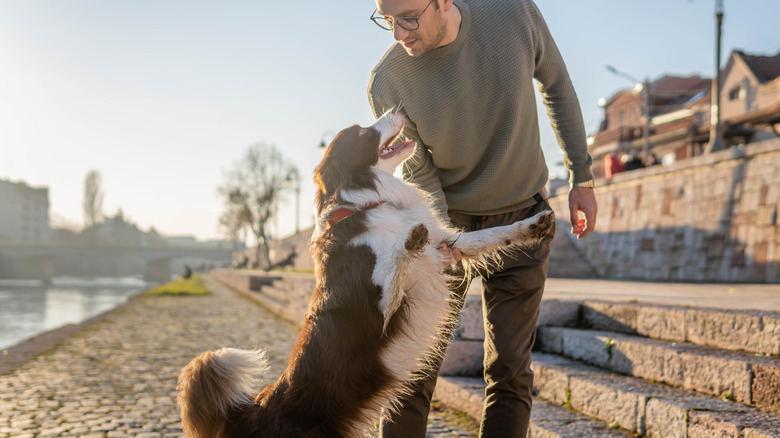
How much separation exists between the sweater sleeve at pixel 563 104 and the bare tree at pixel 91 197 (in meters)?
105

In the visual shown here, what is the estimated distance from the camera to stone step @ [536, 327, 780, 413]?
2.98 m

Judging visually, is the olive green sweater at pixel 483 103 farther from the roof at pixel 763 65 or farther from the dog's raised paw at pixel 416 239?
the roof at pixel 763 65

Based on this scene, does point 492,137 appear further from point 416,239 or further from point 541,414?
point 541,414

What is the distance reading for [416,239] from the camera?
7.65 ft

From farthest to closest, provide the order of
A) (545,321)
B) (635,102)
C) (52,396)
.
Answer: (635,102), (52,396), (545,321)

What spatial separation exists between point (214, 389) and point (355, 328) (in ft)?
1.99

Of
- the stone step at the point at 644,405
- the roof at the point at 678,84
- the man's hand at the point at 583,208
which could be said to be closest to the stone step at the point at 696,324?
the stone step at the point at 644,405

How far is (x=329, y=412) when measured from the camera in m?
2.17

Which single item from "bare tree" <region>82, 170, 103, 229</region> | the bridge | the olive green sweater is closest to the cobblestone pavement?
the olive green sweater

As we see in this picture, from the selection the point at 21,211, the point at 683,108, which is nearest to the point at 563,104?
the point at 683,108

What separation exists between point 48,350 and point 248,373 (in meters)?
7.44

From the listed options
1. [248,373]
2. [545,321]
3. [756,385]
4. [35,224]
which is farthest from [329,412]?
[35,224]

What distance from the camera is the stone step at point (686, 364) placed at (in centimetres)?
298

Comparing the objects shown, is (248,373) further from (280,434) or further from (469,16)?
(469,16)
